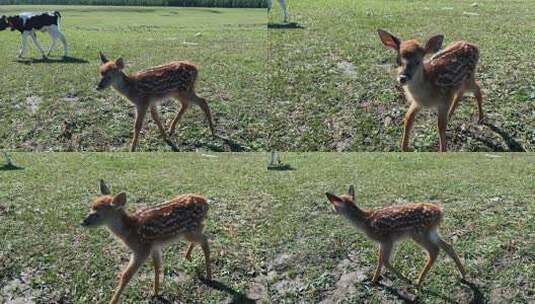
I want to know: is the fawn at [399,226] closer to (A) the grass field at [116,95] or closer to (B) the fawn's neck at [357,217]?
(B) the fawn's neck at [357,217]

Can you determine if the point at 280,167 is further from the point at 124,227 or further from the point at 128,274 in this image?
the point at 128,274

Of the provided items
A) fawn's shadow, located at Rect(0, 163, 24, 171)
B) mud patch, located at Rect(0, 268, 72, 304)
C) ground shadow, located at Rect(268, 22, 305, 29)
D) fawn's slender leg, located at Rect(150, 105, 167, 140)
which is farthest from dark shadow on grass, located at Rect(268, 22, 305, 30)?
mud patch, located at Rect(0, 268, 72, 304)

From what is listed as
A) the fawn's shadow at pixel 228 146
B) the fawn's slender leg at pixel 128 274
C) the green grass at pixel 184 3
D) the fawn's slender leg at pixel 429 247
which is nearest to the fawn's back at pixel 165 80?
the fawn's shadow at pixel 228 146

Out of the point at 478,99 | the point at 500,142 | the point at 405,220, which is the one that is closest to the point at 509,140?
the point at 500,142

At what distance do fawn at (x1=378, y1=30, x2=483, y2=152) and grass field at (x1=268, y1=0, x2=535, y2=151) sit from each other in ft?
3.29

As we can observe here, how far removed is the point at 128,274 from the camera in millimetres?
7598

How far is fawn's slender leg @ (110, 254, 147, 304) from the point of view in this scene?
7543 millimetres

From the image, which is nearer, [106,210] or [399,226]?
[106,210]

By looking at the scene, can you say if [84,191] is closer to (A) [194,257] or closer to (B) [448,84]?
(A) [194,257]

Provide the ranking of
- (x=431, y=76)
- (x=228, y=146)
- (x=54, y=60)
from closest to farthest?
(x=431, y=76)
(x=228, y=146)
(x=54, y=60)

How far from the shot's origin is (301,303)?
8031 millimetres

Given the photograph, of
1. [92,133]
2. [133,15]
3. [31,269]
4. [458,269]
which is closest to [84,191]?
[92,133]

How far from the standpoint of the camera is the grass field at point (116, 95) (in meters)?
9.58

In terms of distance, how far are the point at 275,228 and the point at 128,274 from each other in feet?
7.97
